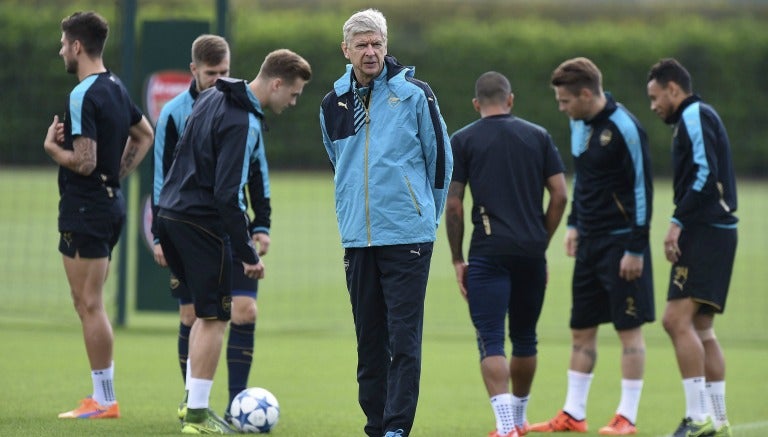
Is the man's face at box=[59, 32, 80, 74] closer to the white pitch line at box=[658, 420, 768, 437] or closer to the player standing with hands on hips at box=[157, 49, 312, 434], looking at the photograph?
the player standing with hands on hips at box=[157, 49, 312, 434]

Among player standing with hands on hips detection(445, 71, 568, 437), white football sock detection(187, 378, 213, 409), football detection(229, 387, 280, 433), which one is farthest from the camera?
player standing with hands on hips detection(445, 71, 568, 437)

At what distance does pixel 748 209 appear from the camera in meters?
28.8

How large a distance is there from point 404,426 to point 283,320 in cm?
879

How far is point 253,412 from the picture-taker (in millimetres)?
8000

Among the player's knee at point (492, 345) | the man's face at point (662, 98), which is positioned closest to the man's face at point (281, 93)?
the player's knee at point (492, 345)

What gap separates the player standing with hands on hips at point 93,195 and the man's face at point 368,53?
2.14 metres

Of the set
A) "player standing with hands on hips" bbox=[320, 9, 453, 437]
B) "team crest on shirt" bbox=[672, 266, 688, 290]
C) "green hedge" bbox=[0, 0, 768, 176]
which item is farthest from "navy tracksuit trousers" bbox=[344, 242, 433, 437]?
"green hedge" bbox=[0, 0, 768, 176]

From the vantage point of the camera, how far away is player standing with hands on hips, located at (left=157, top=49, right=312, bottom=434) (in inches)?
292

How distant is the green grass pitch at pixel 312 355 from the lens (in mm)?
8914

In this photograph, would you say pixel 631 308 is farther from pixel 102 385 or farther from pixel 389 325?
pixel 102 385

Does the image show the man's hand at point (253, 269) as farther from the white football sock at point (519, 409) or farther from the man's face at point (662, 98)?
the man's face at point (662, 98)

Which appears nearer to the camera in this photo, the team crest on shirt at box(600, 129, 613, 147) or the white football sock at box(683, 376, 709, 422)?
the white football sock at box(683, 376, 709, 422)

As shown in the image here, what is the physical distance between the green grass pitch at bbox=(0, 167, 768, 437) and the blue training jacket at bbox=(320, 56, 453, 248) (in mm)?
1886

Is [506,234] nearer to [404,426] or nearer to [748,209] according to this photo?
[404,426]
